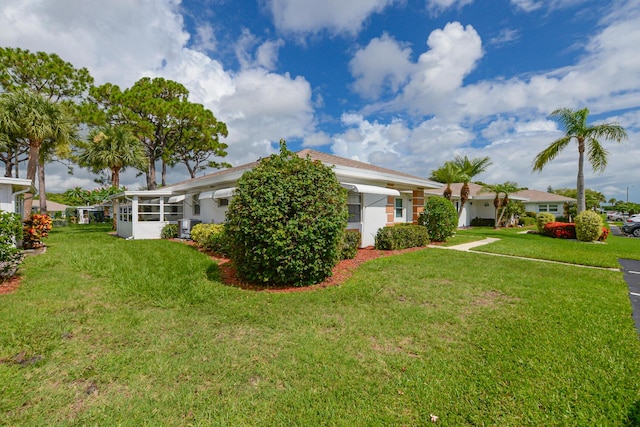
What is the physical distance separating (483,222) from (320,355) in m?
35.2

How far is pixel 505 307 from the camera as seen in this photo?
612 cm

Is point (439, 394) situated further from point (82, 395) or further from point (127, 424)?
point (82, 395)

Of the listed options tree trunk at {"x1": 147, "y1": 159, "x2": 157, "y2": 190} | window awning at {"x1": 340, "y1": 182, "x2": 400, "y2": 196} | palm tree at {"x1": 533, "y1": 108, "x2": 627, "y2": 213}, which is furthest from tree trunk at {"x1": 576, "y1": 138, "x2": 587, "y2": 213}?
tree trunk at {"x1": 147, "y1": 159, "x2": 157, "y2": 190}

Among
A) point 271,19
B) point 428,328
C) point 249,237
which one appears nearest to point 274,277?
point 249,237

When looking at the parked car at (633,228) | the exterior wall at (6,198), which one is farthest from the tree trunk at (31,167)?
the parked car at (633,228)

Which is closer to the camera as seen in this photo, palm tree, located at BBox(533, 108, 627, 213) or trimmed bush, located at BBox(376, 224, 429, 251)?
trimmed bush, located at BBox(376, 224, 429, 251)

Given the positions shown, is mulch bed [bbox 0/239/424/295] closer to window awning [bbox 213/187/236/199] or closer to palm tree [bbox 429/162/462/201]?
window awning [bbox 213/187/236/199]

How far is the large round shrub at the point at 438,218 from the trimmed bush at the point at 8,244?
17403 mm

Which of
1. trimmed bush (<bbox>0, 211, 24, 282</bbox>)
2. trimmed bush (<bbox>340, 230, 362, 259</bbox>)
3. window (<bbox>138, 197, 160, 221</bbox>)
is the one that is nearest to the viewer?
trimmed bush (<bbox>0, 211, 24, 282</bbox>)

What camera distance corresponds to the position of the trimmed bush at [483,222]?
32781 mm

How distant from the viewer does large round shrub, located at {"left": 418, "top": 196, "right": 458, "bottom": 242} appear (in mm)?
16231

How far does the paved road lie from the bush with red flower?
20.6 m

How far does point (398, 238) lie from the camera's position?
1379 cm

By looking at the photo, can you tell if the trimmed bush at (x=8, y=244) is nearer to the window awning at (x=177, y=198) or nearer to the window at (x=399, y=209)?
the window awning at (x=177, y=198)
